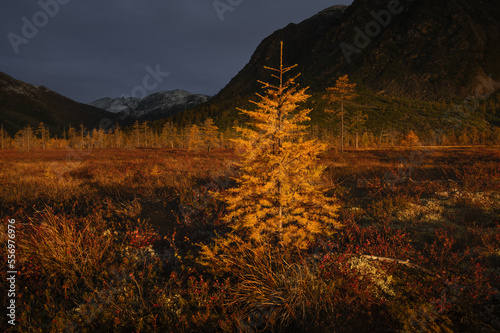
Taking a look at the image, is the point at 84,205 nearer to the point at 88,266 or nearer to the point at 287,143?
the point at 88,266

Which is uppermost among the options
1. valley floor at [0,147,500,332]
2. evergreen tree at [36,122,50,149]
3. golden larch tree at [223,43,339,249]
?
evergreen tree at [36,122,50,149]

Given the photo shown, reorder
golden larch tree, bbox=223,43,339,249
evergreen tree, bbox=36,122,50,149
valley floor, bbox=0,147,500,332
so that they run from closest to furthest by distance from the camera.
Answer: valley floor, bbox=0,147,500,332, golden larch tree, bbox=223,43,339,249, evergreen tree, bbox=36,122,50,149

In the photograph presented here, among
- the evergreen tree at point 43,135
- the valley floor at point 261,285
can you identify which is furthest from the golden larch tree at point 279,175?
the evergreen tree at point 43,135

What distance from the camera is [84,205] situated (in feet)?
25.2

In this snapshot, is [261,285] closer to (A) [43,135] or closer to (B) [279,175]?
(B) [279,175]

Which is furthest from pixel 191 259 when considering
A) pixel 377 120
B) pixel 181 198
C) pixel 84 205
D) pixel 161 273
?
pixel 377 120

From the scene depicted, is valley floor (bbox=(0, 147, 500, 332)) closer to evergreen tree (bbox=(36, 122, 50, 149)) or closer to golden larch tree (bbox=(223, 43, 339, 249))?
golden larch tree (bbox=(223, 43, 339, 249))

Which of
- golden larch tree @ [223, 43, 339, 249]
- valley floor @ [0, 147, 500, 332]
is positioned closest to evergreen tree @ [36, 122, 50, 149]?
valley floor @ [0, 147, 500, 332]

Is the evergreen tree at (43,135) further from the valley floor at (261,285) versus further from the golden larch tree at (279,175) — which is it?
the golden larch tree at (279,175)

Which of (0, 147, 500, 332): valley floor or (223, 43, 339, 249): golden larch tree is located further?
(223, 43, 339, 249): golden larch tree

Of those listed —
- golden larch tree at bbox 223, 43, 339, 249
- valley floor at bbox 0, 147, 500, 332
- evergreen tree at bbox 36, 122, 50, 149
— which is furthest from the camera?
evergreen tree at bbox 36, 122, 50, 149

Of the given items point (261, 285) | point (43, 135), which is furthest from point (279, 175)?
point (43, 135)

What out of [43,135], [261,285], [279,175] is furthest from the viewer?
[43,135]

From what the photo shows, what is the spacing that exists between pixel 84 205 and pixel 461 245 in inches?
423
